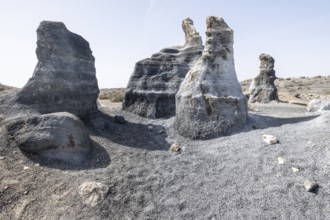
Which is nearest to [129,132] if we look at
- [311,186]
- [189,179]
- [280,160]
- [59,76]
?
[59,76]

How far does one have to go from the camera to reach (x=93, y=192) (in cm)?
530

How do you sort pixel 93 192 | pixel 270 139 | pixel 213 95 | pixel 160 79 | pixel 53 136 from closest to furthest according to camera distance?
pixel 93 192 < pixel 270 139 < pixel 53 136 < pixel 213 95 < pixel 160 79

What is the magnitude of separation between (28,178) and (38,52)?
4030mm

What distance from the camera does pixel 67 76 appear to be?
891 cm

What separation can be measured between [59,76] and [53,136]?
2.67 meters

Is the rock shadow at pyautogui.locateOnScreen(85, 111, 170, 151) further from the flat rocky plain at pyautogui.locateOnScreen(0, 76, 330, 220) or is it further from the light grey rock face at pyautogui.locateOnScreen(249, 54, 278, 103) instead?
the light grey rock face at pyautogui.locateOnScreen(249, 54, 278, 103)

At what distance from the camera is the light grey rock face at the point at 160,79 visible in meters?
11.5

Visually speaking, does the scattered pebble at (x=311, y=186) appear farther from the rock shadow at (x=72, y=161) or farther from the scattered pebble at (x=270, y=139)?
the rock shadow at (x=72, y=161)

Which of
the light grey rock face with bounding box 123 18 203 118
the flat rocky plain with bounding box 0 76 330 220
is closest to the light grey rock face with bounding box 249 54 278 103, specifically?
the light grey rock face with bounding box 123 18 203 118

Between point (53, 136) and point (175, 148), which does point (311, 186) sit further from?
point (53, 136)

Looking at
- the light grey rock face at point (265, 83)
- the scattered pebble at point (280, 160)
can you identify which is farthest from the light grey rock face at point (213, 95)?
the light grey rock face at point (265, 83)

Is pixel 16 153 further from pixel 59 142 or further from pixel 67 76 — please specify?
pixel 67 76

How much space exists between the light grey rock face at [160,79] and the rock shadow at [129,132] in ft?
5.96

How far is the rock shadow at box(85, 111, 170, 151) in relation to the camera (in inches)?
303
